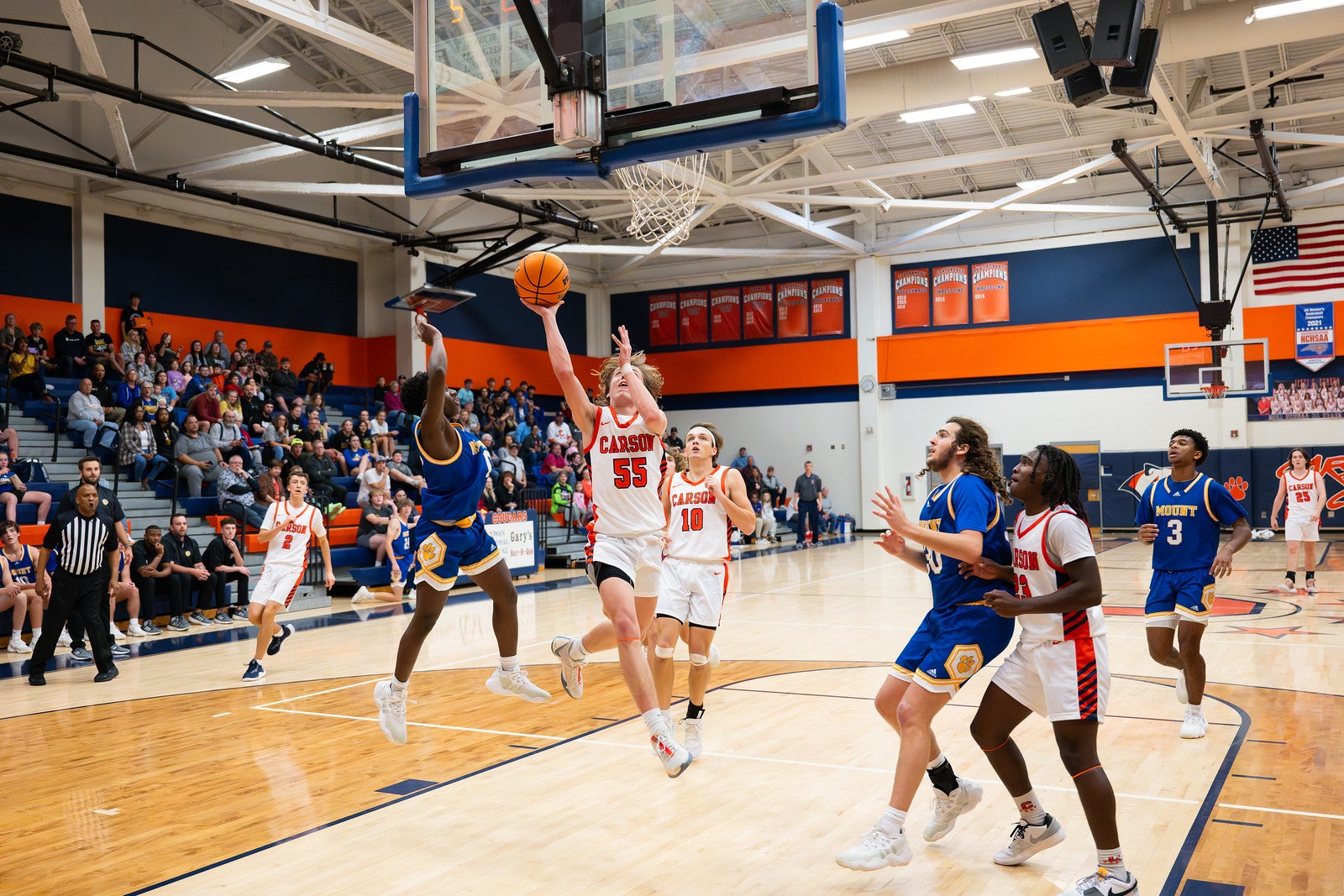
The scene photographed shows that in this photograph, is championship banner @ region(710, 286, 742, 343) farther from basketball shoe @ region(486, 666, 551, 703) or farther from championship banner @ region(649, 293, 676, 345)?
basketball shoe @ region(486, 666, 551, 703)

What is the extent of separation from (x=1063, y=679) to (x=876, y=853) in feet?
3.05

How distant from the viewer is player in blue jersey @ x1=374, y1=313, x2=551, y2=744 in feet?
16.8

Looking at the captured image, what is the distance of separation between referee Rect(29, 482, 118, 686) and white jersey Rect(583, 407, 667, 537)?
5.44 meters

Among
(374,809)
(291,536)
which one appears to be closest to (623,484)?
(374,809)

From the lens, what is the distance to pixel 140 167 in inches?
686

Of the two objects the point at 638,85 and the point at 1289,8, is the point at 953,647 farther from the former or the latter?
the point at 1289,8

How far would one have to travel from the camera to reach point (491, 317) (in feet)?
80.3

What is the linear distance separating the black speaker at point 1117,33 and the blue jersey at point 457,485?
575 centimetres

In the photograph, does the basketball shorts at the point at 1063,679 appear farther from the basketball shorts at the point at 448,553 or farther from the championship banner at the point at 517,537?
the championship banner at the point at 517,537

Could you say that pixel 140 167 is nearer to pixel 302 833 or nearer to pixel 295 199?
pixel 295 199

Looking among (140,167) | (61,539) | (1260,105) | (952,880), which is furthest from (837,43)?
(1260,105)

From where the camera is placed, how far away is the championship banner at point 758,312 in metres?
27.1

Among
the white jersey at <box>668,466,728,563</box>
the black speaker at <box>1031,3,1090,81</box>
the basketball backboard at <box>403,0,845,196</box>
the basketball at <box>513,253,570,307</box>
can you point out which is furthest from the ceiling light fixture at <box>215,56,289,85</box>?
the basketball at <box>513,253,570,307</box>

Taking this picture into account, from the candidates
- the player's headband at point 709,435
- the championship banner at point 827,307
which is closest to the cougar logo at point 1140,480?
the championship banner at point 827,307
